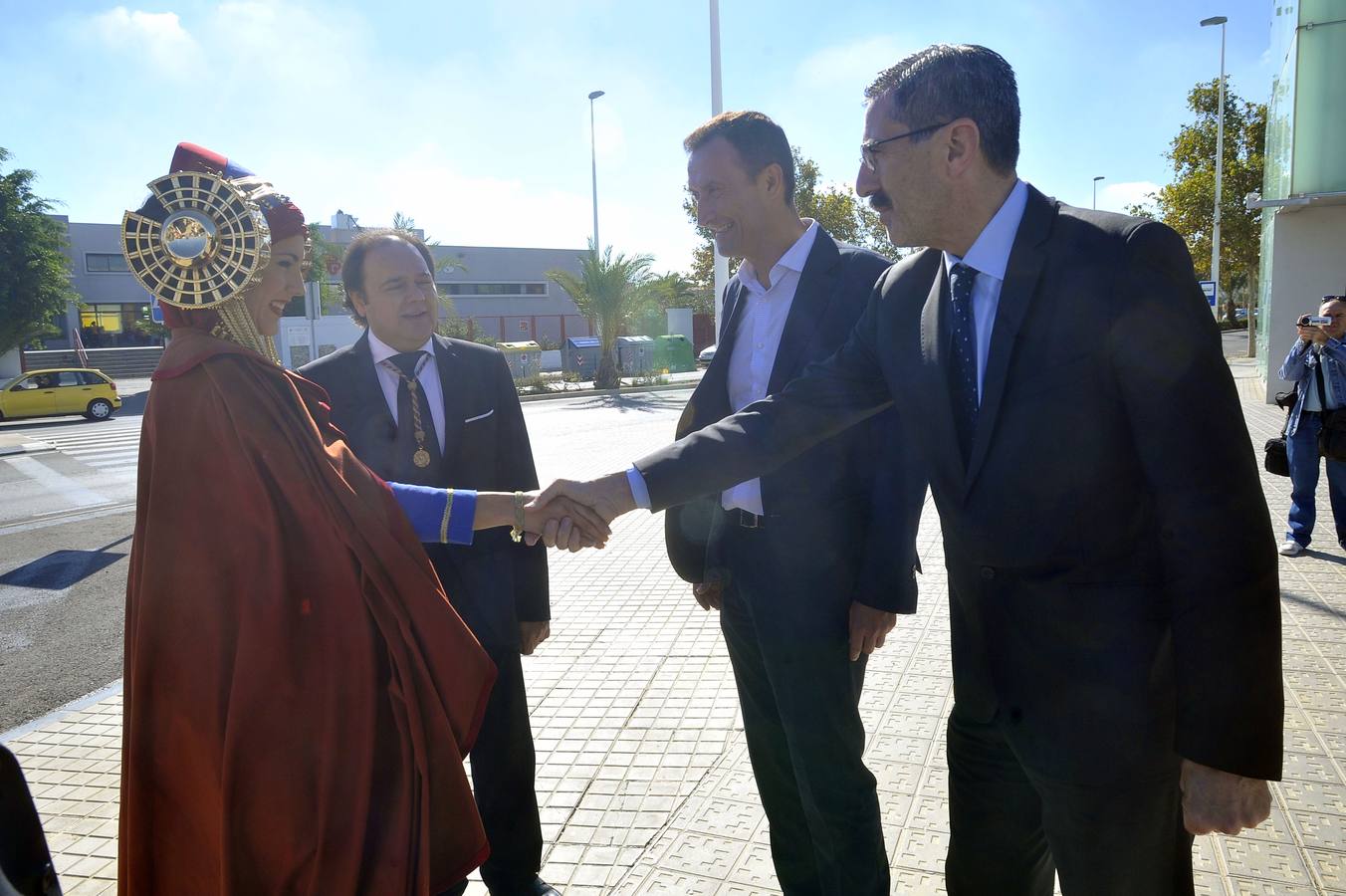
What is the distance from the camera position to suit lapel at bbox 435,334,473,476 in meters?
3.12

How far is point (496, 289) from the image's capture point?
54594mm

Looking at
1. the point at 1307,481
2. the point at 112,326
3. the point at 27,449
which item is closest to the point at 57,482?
the point at 27,449

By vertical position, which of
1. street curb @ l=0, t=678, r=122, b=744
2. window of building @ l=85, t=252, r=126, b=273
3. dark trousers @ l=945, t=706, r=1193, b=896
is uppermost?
window of building @ l=85, t=252, r=126, b=273

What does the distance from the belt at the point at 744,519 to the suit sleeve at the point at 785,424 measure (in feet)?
0.60

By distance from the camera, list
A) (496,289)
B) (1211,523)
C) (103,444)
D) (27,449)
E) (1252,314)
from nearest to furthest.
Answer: (1211,523) → (27,449) → (103,444) → (1252,314) → (496,289)

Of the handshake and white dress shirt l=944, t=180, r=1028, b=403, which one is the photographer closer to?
white dress shirt l=944, t=180, r=1028, b=403

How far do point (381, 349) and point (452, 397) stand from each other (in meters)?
0.32

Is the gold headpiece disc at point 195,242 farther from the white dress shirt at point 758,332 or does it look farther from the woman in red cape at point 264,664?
the white dress shirt at point 758,332

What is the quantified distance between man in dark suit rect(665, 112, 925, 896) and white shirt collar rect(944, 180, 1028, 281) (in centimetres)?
69

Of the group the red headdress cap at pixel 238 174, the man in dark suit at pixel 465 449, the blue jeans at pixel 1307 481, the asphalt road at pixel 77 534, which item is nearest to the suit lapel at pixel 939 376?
the man in dark suit at pixel 465 449

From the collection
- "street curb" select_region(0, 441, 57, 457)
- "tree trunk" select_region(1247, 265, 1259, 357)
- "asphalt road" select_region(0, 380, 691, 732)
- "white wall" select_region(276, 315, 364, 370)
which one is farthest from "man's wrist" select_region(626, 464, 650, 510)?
"tree trunk" select_region(1247, 265, 1259, 357)

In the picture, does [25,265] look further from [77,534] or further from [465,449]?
[465,449]

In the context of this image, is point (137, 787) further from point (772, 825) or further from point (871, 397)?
point (871, 397)

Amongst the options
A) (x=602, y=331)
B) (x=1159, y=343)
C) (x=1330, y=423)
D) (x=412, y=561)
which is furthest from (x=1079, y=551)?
(x=602, y=331)
